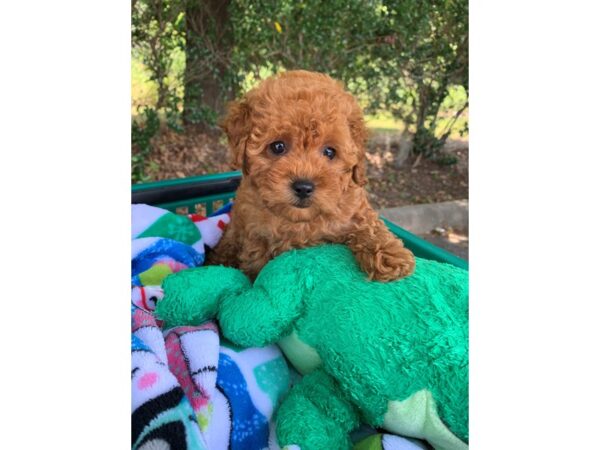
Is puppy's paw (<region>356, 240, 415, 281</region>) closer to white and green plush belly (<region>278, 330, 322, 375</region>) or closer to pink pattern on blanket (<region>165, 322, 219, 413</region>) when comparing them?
white and green plush belly (<region>278, 330, 322, 375</region>)

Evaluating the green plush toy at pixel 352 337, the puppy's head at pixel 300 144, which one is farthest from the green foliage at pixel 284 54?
the green plush toy at pixel 352 337

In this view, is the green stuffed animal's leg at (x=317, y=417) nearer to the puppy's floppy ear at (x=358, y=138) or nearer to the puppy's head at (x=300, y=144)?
the puppy's head at (x=300, y=144)

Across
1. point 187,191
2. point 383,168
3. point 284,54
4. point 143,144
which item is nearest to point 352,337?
point 187,191

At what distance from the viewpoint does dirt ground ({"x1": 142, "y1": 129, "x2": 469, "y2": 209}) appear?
4.85m

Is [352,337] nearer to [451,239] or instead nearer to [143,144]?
[451,239]

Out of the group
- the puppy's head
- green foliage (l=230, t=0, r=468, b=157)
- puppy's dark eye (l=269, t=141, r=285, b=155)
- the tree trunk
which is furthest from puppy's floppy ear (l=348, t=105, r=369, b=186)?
the tree trunk

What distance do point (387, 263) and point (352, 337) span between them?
0.29 meters

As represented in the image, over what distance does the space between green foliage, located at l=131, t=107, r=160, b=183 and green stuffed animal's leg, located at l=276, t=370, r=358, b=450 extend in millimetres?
3361

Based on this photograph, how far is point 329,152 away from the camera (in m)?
1.90

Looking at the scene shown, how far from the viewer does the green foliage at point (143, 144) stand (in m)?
4.49

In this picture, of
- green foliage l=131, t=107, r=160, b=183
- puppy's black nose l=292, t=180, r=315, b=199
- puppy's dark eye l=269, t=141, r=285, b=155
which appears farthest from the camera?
green foliage l=131, t=107, r=160, b=183

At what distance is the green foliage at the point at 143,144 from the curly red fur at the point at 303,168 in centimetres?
264
